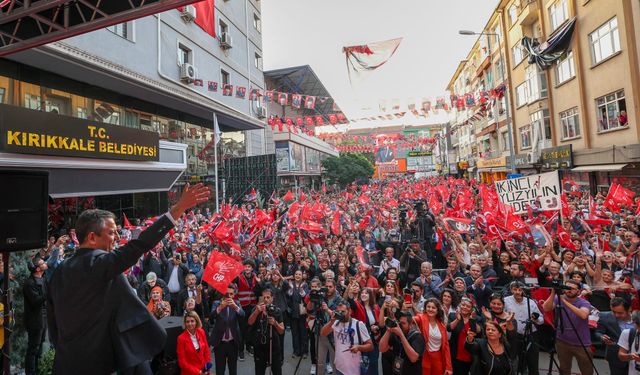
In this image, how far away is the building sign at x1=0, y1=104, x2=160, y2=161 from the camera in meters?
9.72

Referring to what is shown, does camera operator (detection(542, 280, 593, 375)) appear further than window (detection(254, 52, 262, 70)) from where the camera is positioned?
No

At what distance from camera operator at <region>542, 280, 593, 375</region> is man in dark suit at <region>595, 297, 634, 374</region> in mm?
252

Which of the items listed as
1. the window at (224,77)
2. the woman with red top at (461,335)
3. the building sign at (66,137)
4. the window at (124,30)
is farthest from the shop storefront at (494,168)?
the woman with red top at (461,335)

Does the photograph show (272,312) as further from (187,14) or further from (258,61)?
(258,61)

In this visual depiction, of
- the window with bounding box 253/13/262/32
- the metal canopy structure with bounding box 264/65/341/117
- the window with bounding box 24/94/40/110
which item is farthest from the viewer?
the metal canopy structure with bounding box 264/65/341/117

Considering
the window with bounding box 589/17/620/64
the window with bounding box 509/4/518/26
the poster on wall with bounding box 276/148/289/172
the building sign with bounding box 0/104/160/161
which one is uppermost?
the window with bounding box 509/4/518/26

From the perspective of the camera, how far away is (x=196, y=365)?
15.3 feet

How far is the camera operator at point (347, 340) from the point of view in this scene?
5051 millimetres

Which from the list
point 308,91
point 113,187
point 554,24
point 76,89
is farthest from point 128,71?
point 308,91

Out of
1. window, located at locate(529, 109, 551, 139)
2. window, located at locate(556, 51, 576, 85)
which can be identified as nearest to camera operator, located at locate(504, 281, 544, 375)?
window, located at locate(556, 51, 576, 85)

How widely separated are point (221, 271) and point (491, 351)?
14.3 feet

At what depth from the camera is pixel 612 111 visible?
643 inches

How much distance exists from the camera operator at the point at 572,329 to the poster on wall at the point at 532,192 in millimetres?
5257

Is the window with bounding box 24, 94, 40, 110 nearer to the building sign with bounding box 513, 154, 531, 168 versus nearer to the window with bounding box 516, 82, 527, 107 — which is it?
the building sign with bounding box 513, 154, 531, 168
